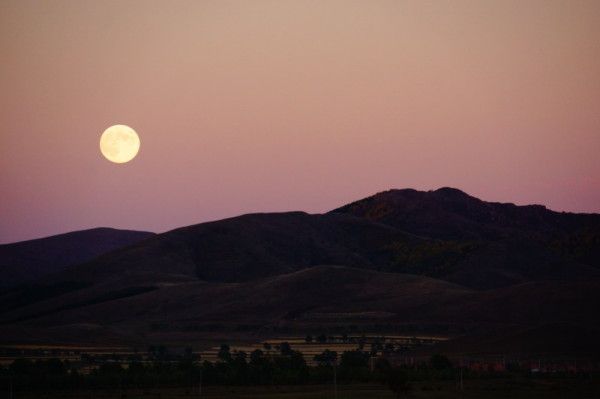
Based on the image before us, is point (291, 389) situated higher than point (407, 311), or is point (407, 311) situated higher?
→ point (407, 311)

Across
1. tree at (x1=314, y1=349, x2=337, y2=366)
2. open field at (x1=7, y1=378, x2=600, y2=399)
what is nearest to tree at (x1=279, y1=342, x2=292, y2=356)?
tree at (x1=314, y1=349, x2=337, y2=366)

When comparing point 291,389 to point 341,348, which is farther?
point 341,348

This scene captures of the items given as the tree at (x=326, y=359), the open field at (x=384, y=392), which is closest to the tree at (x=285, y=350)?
the tree at (x=326, y=359)

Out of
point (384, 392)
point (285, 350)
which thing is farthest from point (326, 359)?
point (384, 392)

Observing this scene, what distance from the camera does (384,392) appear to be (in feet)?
286

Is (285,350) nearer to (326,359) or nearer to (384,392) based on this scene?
(326,359)

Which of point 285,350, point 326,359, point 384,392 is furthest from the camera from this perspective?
point 285,350

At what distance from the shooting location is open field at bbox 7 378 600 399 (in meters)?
83.9

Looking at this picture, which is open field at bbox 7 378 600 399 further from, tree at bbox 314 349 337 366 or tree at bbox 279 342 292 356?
tree at bbox 279 342 292 356

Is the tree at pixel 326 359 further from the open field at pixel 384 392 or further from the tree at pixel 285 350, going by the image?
the open field at pixel 384 392

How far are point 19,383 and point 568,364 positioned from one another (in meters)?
50.9

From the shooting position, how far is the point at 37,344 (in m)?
159

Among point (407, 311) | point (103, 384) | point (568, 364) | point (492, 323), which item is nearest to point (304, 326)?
point (407, 311)

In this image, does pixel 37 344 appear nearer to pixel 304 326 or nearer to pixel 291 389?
pixel 304 326
